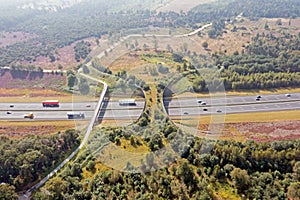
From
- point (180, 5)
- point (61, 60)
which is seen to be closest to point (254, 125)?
point (61, 60)

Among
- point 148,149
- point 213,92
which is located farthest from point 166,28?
point 148,149

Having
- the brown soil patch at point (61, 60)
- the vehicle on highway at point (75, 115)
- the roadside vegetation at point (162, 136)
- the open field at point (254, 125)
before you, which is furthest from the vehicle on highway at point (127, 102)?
the brown soil patch at point (61, 60)

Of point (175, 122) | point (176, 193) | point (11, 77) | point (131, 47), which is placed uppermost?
point (131, 47)

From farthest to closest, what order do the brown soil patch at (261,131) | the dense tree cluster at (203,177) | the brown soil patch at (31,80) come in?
the brown soil patch at (31,80) → the brown soil patch at (261,131) → the dense tree cluster at (203,177)

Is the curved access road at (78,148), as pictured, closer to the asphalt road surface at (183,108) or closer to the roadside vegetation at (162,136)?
the roadside vegetation at (162,136)

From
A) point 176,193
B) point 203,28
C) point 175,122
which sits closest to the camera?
Result: point 176,193

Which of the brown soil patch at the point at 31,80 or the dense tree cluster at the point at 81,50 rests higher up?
the dense tree cluster at the point at 81,50

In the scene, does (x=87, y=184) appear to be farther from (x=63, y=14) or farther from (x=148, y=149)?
(x=63, y=14)

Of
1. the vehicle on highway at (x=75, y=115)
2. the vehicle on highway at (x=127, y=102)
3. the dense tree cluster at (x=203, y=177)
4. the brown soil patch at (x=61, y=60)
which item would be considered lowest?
the dense tree cluster at (x=203, y=177)

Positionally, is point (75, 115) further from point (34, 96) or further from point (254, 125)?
point (254, 125)
